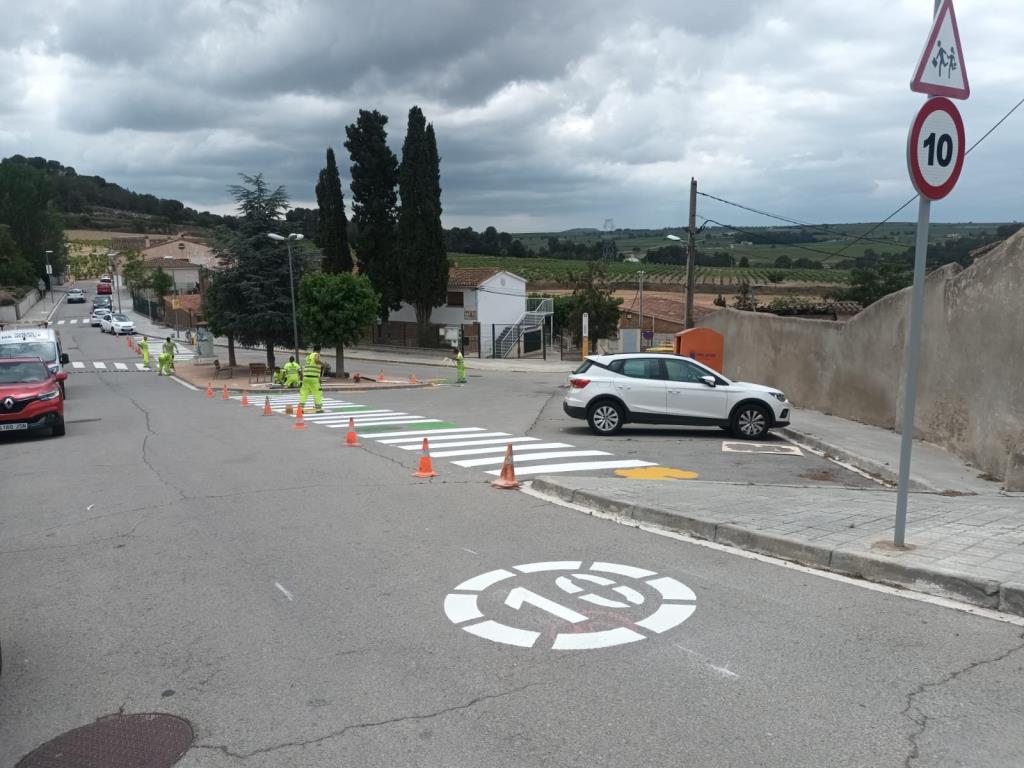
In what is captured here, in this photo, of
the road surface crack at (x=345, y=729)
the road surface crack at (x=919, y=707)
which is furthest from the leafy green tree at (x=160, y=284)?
the road surface crack at (x=919, y=707)

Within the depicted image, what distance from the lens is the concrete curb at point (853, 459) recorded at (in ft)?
33.3

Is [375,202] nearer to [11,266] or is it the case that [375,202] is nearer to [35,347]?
[35,347]

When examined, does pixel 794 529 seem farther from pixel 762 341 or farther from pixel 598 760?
pixel 762 341

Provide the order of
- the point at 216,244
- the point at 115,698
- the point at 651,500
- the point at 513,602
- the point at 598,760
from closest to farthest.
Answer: the point at 598,760 < the point at 115,698 < the point at 513,602 < the point at 651,500 < the point at 216,244

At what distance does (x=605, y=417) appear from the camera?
1577 cm

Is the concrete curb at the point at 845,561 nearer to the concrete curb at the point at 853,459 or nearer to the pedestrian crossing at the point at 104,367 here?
the concrete curb at the point at 853,459

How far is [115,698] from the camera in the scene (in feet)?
14.4

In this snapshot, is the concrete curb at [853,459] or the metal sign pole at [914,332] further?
the concrete curb at [853,459]

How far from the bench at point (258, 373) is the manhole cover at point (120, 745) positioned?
31.5 metres

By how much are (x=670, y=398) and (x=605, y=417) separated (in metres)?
1.32

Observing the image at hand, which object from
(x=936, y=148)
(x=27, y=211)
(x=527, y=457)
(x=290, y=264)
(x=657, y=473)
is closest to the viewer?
(x=936, y=148)

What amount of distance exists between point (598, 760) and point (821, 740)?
1.09 metres

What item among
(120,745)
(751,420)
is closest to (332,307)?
(751,420)

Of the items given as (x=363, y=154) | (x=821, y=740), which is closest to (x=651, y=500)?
(x=821, y=740)
